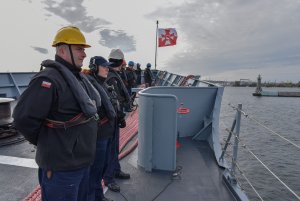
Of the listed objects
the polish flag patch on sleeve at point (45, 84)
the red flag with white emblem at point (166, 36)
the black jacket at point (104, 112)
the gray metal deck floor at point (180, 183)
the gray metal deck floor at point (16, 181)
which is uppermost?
the red flag with white emblem at point (166, 36)

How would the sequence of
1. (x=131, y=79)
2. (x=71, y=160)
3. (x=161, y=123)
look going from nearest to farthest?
1. (x=71, y=160)
2. (x=161, y=123)
3. (x=131, y=79)

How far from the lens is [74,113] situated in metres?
1.88

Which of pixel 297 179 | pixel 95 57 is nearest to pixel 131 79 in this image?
pixel 95 57

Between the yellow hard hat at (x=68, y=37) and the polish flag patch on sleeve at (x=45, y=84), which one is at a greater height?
the yellow hard hat at (x=68, y=37)

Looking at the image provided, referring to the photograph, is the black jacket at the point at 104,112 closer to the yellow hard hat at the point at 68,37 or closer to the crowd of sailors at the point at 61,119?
the crowd of sailors at the point at 61,119

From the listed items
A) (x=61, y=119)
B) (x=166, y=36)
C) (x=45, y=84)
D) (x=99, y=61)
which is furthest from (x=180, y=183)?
(x=166, y=36)

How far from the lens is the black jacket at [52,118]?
5.71 ft

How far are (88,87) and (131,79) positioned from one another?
6281mm

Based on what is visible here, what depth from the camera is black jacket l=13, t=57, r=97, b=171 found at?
1.74m

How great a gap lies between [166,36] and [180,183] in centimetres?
1429

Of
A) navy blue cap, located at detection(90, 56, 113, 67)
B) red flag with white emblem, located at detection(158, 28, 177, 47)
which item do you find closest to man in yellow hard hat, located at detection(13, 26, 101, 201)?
navy blue cap, located at detection(90, 56, 113, 67)

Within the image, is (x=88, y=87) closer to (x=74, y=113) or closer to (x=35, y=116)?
(x=74, y=113)

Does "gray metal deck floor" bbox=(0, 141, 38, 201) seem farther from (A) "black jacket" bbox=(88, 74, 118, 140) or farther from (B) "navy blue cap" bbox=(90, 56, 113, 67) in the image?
(B) "navy blue cap" bbox=(90, 56, 113, 67)

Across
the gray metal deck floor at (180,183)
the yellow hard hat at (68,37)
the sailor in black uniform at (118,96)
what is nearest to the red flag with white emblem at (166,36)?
the gray metal deck floor at (180,183)
